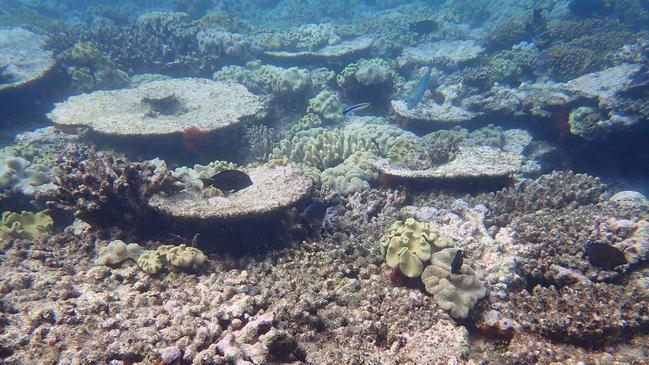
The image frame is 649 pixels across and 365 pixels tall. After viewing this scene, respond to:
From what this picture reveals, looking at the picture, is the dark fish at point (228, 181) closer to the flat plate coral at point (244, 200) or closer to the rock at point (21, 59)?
the flat plate coral at point (244, 200)

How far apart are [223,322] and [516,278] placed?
9.10 feet

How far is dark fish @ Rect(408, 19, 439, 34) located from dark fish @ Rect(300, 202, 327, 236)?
12248 millimetres

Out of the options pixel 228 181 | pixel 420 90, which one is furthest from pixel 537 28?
pixel 228 181

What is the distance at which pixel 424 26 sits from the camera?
14.6 m

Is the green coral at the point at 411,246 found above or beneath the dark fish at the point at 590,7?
beneath

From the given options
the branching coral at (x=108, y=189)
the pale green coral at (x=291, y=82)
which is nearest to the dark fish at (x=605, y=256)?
the branching coral at (x=108, y=189)

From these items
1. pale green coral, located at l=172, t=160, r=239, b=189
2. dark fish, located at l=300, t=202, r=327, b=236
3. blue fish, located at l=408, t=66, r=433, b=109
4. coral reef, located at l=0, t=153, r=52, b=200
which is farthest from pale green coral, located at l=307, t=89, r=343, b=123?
coral reef, located at l=0, t=153, r=52, b=200

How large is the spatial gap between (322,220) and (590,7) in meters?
17.3

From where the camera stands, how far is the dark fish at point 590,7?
50.0ft

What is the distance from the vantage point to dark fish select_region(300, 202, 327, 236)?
173 inches

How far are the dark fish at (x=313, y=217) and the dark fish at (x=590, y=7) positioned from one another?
1695cm

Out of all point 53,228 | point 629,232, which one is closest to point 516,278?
point 629,232

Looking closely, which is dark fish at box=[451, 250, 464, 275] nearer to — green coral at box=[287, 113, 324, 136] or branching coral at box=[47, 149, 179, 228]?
branching coral at box=[47, 149, 179, 228]

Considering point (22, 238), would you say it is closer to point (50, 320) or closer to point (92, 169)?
point (92, 169)
